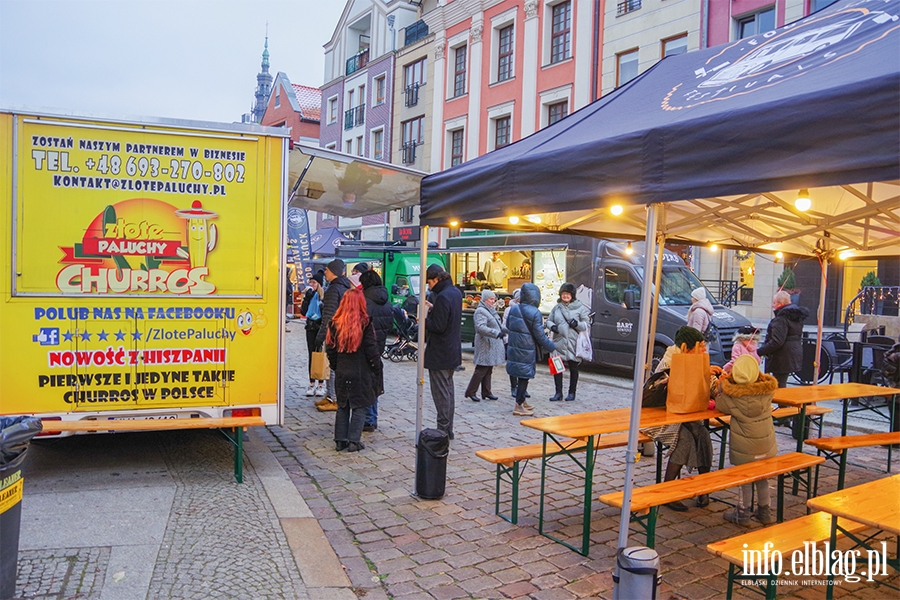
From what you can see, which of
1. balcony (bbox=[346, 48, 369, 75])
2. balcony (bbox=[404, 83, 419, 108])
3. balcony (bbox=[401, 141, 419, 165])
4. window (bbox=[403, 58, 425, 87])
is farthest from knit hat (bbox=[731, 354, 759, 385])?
balcony (bbox=[346, 48, 369, 75])

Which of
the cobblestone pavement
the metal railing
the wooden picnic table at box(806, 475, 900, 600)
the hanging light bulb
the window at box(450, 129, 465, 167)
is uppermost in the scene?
the window at box(450, 129, 465, 167)

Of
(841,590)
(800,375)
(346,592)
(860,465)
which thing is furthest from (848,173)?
(800,375)

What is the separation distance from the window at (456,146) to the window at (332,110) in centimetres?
Answer: 1269

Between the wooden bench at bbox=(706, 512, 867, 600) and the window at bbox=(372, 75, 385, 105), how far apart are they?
35.0 m

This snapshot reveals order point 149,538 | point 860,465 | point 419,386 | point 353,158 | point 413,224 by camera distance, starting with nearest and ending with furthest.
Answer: point 149,538 < point 419,386 < point 860,465 < point 353,158 < point 413,224

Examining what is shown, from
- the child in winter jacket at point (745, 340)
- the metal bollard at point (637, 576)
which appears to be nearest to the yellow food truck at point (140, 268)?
the metal bollard at point (637, 576)

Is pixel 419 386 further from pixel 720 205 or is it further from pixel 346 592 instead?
pixel 720 205

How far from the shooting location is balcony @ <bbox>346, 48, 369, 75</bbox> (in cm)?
3850

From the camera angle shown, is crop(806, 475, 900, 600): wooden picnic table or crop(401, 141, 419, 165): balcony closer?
crop(806, 475, 900, 600): wooden picnic table

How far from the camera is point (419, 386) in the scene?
6.18 m

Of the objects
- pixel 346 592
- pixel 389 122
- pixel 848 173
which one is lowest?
pixel 346 592

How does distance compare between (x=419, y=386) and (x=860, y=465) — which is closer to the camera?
(x=419, y=386)

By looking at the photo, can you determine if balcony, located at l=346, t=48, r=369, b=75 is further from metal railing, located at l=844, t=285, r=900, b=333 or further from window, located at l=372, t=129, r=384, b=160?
metal railing, located at l=844, t=285, r=900, b=333

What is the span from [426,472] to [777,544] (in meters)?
2.84
